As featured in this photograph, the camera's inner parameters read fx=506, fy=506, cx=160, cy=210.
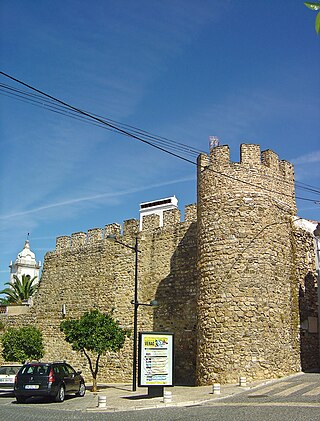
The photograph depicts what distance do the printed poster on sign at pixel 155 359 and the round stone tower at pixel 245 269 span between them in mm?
2712

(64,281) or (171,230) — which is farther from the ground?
(171,230)

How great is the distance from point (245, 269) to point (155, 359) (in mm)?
4569

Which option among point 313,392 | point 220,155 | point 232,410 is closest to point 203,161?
point 220,155

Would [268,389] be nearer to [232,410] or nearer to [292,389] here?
[292,389]

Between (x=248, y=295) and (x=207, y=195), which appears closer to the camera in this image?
(x=248, y=295)

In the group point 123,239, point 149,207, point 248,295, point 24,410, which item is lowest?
point 24,410

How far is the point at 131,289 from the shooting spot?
2314 cm

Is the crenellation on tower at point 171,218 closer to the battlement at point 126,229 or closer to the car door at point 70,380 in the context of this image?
the battlement at point 126,229

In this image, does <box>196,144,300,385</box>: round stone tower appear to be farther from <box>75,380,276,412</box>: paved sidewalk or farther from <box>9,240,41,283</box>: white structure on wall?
<box>9,240,41,283</box>: white structure on wall

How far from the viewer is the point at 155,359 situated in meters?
13.9

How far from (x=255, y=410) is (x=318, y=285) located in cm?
1036

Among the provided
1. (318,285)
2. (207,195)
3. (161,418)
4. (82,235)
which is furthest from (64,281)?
(161,418)

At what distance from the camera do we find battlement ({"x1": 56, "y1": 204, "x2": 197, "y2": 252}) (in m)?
21.7

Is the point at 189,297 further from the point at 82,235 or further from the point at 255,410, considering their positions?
the point at 255,410
